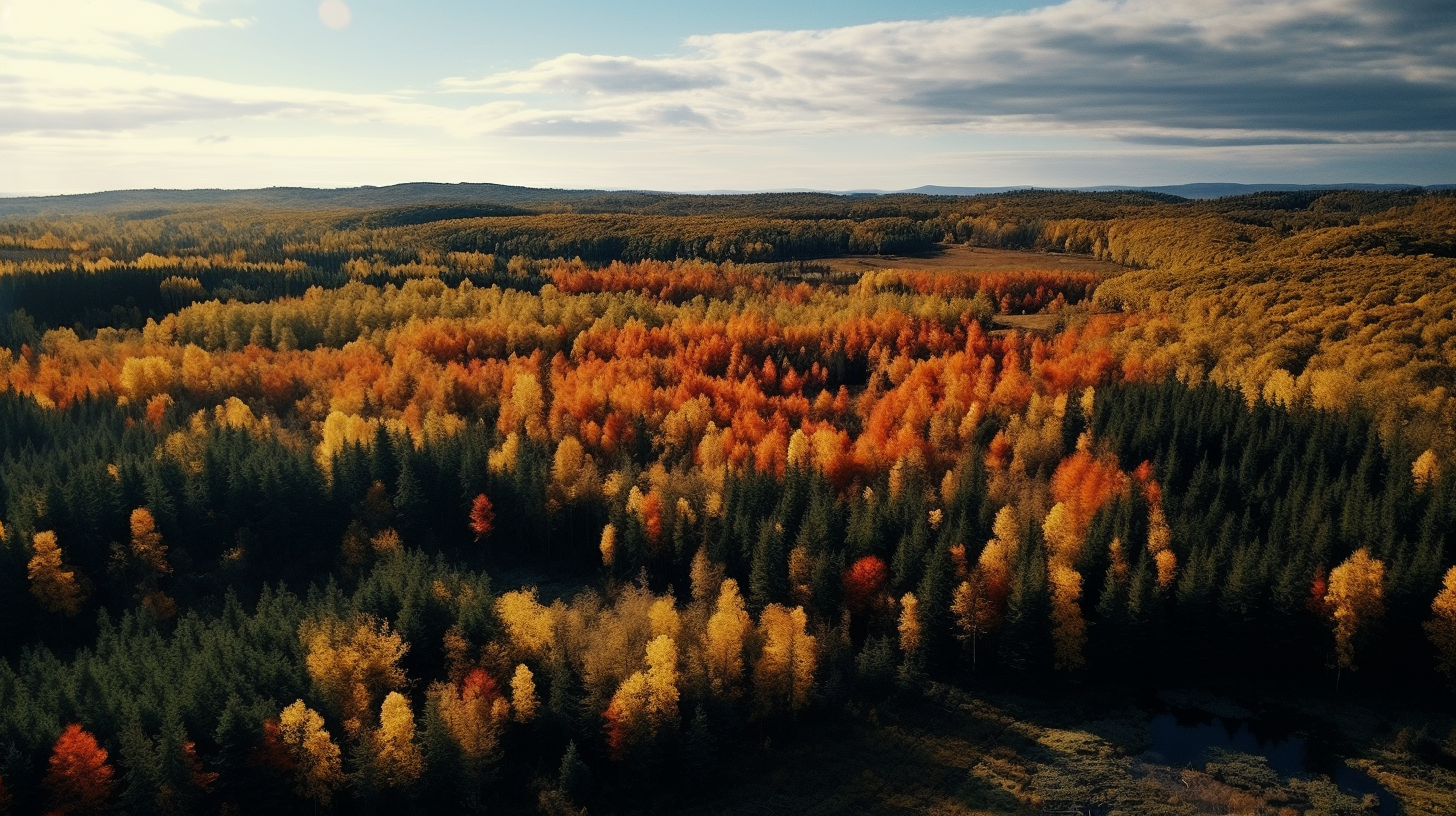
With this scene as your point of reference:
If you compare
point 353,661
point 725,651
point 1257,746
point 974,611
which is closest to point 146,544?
point 353,661

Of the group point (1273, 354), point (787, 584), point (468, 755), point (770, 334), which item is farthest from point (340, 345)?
point (1273, 354)

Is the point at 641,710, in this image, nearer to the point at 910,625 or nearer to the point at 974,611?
the point at 910,625

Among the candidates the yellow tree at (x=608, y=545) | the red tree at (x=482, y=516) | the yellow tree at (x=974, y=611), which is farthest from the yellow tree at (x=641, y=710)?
the red tree at (x=482, y=516)

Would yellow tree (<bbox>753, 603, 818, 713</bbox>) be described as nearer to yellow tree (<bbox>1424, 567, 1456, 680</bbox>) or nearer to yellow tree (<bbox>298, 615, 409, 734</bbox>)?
yellow tree (<bbox>298, 615, 409, 734</bbox>)

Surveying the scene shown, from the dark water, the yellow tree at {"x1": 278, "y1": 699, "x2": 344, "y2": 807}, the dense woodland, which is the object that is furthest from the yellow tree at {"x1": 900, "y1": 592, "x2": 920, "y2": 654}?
the yellow tree at {"x1": 278, "y1": 699, "x2": 344, "y2": 807}

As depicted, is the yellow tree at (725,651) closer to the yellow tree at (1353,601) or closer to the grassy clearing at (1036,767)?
the grassy clearing at (1036,767)

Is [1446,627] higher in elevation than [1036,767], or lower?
higher
